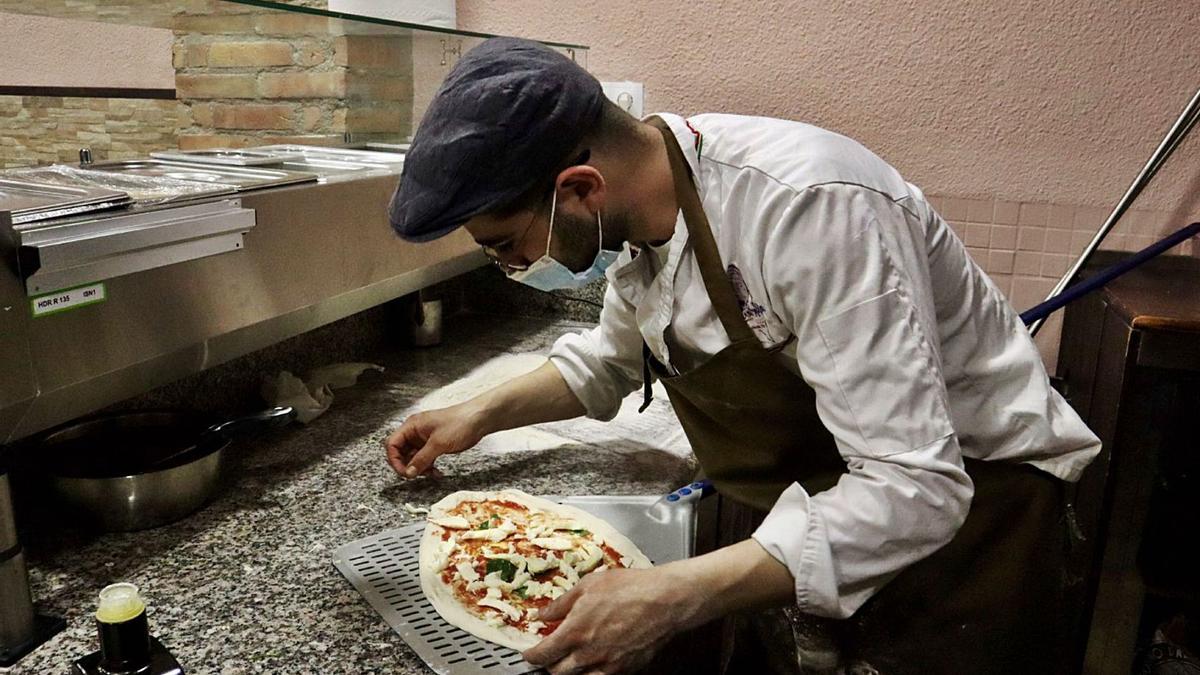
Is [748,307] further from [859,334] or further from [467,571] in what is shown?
[467,571]

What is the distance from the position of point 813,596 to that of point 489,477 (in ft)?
2.05

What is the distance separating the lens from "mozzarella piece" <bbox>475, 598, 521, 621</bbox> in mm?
1029

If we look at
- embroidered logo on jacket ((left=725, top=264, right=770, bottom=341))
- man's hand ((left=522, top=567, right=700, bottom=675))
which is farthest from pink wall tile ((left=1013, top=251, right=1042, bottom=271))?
man's hand ((left=522, top=567, right=700, bottom=675))

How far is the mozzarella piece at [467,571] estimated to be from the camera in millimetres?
1087

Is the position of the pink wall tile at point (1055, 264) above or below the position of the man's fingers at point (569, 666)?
above

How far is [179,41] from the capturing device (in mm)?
2117

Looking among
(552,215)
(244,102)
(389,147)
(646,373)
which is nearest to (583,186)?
(552,215)

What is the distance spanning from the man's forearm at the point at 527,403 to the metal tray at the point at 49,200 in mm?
624

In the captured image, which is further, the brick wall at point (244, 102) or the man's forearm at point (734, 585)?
the brick wall at point (244, 102)

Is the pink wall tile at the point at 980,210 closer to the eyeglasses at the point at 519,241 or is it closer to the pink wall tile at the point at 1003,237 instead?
the pink wall tile at the point at 1003,237

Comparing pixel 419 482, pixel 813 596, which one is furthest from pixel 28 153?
pixel 813 596

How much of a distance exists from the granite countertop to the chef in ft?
0.39

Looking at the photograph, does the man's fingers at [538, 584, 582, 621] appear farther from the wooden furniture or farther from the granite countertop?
the wooden furniture

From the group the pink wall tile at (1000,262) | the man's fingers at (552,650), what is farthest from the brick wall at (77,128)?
the pink wall tile at (1000,262)
